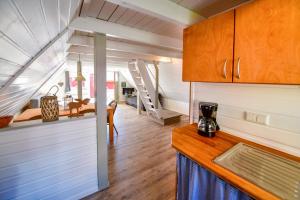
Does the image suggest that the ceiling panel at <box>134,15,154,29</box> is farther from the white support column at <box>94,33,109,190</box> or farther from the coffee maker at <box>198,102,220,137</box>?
the coffee maker at <box>198,102,220,137</box>

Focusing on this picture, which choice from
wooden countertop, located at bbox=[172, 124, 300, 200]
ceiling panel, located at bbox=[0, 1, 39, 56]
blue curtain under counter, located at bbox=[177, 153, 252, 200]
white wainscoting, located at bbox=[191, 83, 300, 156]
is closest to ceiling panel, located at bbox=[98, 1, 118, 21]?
ceiling panel, located at bbox=[0, 1, 39, 56]

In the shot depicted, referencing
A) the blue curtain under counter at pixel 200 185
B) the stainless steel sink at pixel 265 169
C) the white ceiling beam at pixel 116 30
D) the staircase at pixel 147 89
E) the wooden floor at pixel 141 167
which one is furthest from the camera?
the staircase at pixel 147 89

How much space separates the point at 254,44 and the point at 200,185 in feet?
3.54

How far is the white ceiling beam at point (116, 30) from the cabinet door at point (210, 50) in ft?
2.31

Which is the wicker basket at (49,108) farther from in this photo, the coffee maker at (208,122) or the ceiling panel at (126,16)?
the coffee maker at (208,122)

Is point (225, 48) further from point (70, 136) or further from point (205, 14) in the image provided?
point (70, 136)

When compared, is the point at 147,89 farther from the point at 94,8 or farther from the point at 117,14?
the point at 94,8

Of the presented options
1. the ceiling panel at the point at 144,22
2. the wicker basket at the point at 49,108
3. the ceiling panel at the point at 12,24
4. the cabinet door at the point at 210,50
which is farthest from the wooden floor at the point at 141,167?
the ceiling panel at the point at 144,22

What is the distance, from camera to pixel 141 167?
2328mm

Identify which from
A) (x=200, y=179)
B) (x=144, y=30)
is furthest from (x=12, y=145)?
(x=144, y=30)

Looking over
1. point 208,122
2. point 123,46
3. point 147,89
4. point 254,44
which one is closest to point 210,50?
point 254,44

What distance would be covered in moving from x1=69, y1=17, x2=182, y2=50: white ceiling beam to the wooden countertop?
129 cm

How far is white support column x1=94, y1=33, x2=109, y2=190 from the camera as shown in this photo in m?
1.68

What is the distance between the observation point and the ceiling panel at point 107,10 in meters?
1.32
